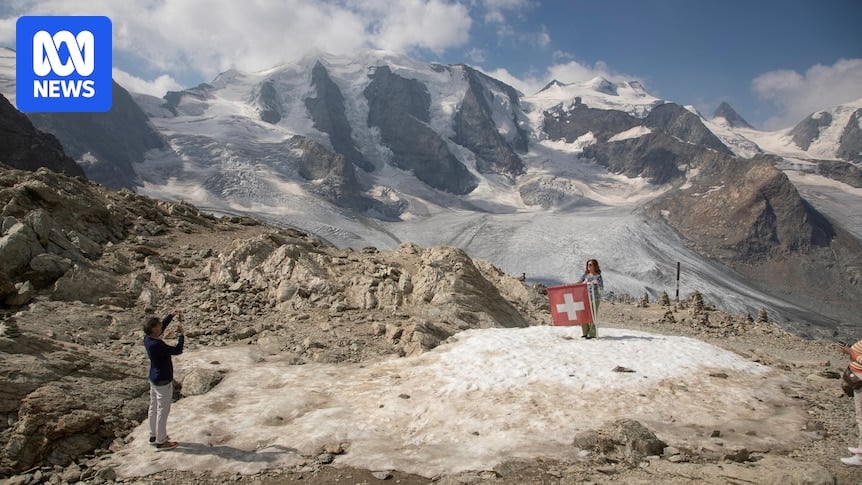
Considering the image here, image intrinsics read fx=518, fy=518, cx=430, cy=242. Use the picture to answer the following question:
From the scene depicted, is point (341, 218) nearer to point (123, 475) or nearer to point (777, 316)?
point (777, 316)

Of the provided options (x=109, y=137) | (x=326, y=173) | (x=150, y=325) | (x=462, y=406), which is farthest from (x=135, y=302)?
(x=109, y=137)

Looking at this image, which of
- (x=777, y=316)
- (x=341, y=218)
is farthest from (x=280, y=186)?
(x=777, y=316)

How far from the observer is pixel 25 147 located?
6819cm

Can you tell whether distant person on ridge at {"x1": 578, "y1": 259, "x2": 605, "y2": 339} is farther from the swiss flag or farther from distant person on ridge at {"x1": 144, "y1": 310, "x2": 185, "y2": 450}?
distant person on ridge at {"x1": 144, "y1": 310, "x2": 185, "y2": 450}

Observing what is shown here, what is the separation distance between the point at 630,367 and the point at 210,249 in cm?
1579

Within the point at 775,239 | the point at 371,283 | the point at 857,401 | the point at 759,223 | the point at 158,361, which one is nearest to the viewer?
the point at 857,401

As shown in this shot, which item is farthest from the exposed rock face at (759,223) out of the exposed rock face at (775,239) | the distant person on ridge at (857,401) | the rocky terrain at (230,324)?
the distant person on ridge at (857,401)

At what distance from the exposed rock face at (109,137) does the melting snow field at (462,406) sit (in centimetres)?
16261

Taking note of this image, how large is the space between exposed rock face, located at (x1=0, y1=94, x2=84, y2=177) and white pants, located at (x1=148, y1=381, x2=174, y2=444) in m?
73.5

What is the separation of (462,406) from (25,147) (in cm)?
8150

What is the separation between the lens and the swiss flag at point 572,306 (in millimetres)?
12609

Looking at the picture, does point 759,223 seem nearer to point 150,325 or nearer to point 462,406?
point 462,406

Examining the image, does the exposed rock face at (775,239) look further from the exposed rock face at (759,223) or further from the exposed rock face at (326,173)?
the exposed rock face at (326,173)

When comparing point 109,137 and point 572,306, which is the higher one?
point 109,137
